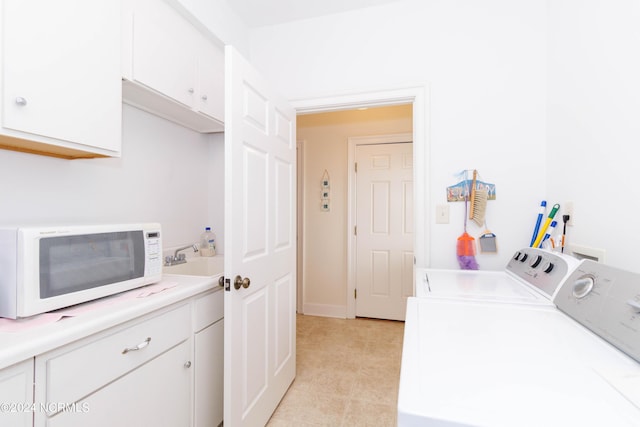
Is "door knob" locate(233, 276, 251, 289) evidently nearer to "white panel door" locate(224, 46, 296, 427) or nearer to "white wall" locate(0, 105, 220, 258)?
Answer: "white panel door" locate(224, 46, 296, 427)

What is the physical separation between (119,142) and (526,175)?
2.07 m

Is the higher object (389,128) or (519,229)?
(389,128)

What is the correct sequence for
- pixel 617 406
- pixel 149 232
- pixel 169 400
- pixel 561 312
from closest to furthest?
pixel 617 406, pixel 561 312, pixel 169 400, pixel 149 232

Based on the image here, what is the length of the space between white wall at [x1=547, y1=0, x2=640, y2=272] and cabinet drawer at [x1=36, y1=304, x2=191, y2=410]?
169cm

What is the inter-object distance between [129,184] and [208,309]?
2.76 ft

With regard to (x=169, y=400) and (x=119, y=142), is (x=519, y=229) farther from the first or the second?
(x=119, y=142)

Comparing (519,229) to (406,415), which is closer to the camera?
(406,415)

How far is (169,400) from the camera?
4.08 ft

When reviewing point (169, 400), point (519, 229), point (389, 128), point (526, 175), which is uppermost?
point (389, 128)

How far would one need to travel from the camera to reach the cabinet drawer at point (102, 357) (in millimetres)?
835

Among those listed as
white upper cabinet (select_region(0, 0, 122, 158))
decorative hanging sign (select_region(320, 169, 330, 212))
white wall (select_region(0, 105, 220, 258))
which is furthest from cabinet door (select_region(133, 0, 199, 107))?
decorative hanging sign (select_region(320, 169, 330, 212))

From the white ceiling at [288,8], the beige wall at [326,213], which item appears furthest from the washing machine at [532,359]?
the beige wall at [326,213]

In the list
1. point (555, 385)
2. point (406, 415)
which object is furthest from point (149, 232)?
point (555, 385)

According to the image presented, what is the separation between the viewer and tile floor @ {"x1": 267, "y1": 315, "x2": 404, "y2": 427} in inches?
70.9
